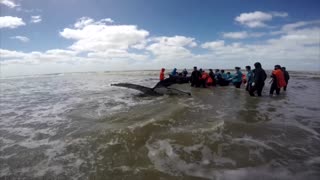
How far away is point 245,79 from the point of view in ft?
74.4

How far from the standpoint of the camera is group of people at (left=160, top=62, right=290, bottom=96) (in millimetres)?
14367

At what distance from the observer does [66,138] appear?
23.4 feet

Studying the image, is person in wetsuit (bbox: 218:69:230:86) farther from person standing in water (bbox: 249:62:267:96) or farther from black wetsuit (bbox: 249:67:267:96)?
black wetsuit (bbox: 249:67:267:96)

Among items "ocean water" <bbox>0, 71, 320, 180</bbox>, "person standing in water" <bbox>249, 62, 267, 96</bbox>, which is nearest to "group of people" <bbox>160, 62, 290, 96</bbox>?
"person standing in water" <bbox>249, 62, 267, 96</bbox>

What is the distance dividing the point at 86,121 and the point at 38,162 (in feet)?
11.8

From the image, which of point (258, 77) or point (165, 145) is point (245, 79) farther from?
point (165, 145)

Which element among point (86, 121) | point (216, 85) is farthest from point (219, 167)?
point (216, 85)

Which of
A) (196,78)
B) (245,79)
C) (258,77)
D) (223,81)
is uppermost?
(258,77)

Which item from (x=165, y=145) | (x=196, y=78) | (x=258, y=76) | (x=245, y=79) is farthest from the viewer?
(x=245, y=79)

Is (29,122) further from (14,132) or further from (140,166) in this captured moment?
(140,166)

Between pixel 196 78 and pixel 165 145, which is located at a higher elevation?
pixel 196 78

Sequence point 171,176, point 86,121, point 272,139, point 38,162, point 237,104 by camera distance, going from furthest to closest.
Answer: point 237,104 → point 86,121 → point 272,139 → point 38,162 → point 171,176

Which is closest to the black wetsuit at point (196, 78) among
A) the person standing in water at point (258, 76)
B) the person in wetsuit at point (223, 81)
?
the person in wetsuit at point (223, 81)

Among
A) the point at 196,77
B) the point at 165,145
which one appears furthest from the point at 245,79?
the point at 165,145
